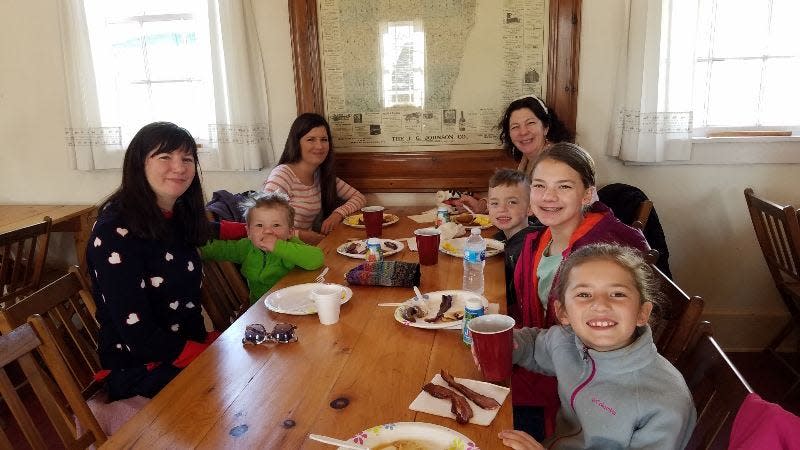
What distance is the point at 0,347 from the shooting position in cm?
112

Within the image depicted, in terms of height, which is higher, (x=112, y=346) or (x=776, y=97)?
(x=776, y=97)

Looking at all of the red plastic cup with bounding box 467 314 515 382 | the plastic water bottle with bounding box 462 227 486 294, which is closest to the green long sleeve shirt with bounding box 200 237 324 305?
the plastic water bottle with bounding box 462 227 486 294

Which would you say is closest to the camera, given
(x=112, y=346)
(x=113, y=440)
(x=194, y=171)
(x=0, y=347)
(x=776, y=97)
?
(x=113, y=440)

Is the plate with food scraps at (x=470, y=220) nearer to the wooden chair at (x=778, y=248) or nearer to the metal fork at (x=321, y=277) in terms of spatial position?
the metal fork at (x=321, y=277)

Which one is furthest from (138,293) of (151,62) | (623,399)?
(151,62)

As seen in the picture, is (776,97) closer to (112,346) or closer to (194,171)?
(194,171)

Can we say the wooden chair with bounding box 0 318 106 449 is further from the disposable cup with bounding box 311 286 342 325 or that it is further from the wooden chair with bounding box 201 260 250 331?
the wooden chair with bounding box 201 260 250 331

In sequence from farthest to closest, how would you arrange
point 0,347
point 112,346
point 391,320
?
point 112,346 < point 391,320 < point 0,347

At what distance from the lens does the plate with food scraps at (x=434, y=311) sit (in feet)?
4.62

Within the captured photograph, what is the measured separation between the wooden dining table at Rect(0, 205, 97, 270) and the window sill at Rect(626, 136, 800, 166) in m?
3.19

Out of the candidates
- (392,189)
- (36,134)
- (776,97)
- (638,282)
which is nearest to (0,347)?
(638,282)

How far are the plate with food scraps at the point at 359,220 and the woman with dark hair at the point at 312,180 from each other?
0.23 ft

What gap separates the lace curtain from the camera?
2947 millimetres

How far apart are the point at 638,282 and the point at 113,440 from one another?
1.04 m
